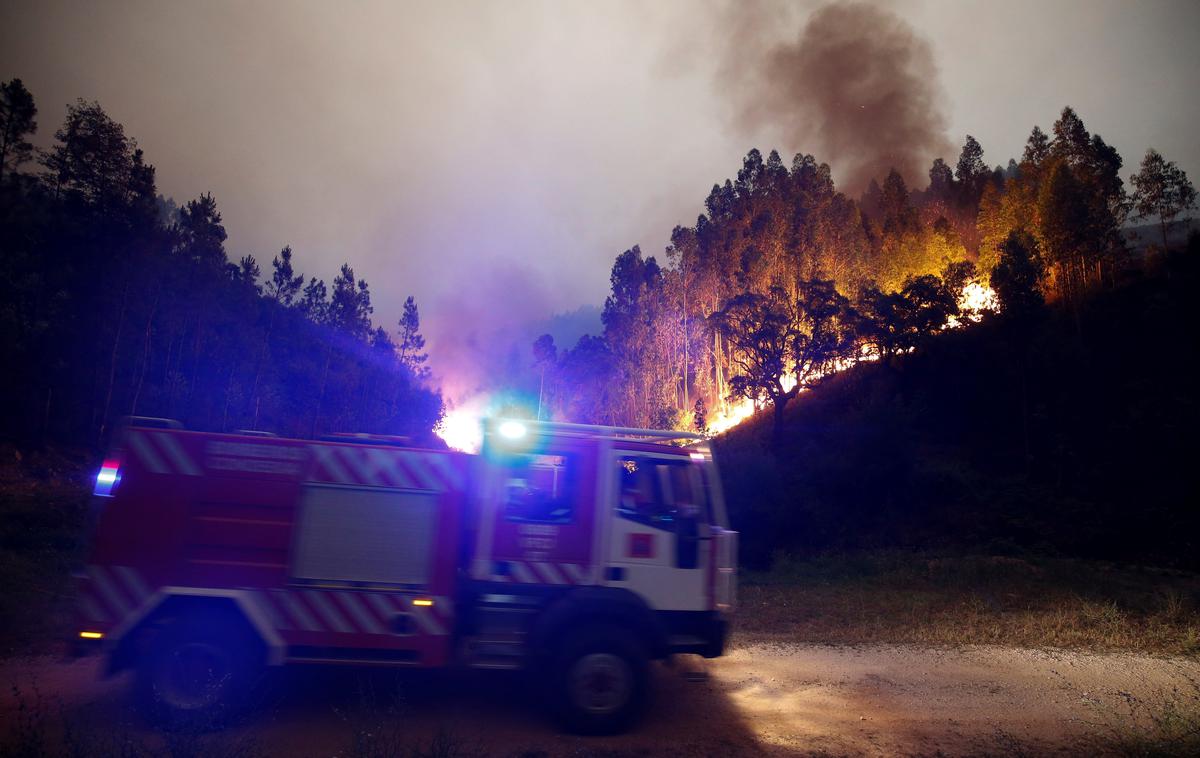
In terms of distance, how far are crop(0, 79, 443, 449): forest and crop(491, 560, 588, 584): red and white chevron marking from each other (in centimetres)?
2216

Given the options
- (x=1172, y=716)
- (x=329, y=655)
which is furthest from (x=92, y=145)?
(x=1172, y=716)

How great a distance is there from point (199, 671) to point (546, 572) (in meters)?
3.59

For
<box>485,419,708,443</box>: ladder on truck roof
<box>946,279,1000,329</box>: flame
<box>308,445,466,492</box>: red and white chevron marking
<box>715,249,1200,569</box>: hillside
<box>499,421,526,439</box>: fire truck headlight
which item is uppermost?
<box>946,279,1000,329</box>: flame

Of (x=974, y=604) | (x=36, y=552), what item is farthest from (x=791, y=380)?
(x=36, y=552)

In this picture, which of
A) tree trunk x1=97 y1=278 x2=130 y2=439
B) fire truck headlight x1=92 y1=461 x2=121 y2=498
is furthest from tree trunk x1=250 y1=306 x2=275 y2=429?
fire truck headlight x1=92 y1=461 x2=121 y2=498

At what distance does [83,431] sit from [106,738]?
43631 mm

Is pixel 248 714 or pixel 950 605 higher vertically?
pixel 950 605

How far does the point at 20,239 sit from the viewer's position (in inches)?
1359

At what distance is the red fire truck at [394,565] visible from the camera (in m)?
6.25

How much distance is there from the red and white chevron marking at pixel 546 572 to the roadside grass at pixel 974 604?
5.45m

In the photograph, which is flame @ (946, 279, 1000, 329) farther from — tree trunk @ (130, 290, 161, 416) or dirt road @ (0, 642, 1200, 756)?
tree trunk @ (130, 290, 161, 416)

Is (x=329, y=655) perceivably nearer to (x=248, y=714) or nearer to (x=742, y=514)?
(x=248, y=714)

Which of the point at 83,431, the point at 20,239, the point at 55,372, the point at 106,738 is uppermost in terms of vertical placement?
the point at 20,239

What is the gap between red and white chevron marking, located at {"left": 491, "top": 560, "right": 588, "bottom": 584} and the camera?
671 centimetres
